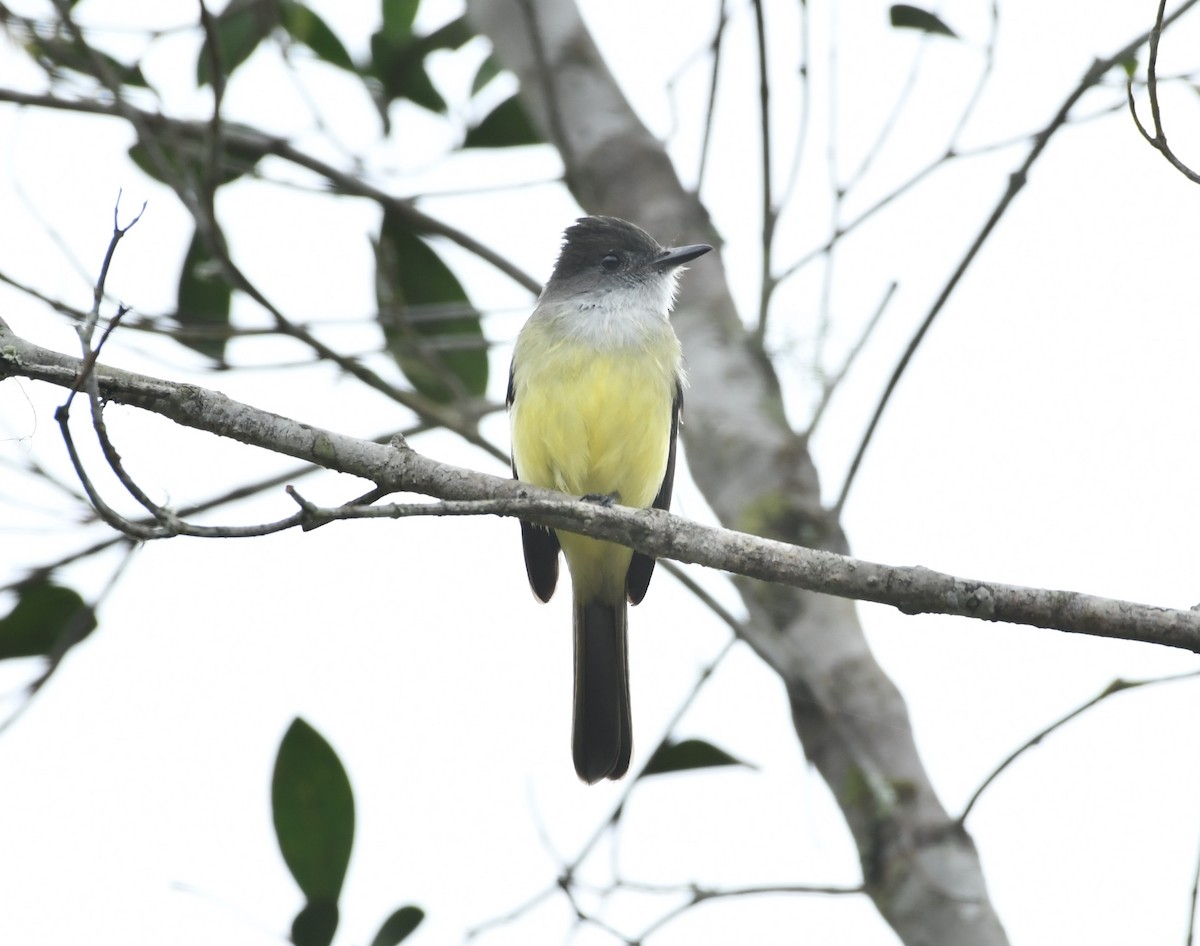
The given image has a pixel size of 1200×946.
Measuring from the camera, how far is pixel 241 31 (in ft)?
17.2

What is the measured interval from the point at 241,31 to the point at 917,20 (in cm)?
250

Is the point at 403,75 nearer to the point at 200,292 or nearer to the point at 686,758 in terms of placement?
the point at 200,292

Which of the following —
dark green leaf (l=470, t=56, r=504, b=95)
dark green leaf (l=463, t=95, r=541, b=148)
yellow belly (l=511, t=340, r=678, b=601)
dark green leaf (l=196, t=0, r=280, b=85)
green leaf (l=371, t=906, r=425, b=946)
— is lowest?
green leaf (l=371, t=906, r=425, b=946)

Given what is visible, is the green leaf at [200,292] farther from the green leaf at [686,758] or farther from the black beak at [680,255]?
the green leaf at [686,758]

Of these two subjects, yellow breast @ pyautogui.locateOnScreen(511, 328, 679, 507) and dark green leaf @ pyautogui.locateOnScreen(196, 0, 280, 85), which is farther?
dark green leaf @ pyautogui.locateOnScreen(196, 0, 280, 85)

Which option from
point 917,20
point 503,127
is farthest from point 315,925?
point 917,20

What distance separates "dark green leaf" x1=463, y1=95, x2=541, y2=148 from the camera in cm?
533

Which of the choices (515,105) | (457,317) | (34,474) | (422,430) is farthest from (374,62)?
(34,474)

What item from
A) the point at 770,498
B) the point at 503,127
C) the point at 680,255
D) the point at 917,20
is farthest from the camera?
the point at 503,127

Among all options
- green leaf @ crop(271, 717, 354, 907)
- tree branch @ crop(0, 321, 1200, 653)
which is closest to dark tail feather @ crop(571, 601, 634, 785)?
green leaf @ crop(271, 717, 354, 907)

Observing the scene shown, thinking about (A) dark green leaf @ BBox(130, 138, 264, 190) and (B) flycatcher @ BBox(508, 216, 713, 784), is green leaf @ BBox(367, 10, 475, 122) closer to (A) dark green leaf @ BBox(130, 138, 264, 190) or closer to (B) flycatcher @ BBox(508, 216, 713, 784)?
(A) dark green leaf @ BBox(130, 138, 264, 190)

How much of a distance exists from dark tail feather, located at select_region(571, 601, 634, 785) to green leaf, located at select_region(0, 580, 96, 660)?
1.61 meters

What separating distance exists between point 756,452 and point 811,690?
0.76m

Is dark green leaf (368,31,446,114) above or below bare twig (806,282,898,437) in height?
above
